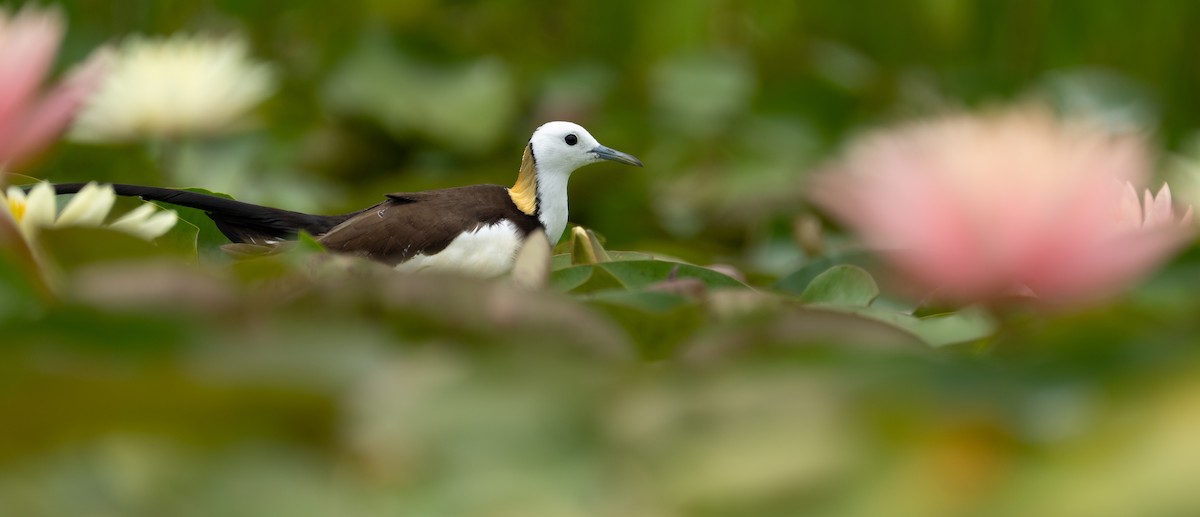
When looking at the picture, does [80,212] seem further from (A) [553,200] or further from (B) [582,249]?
(A) [553,200]

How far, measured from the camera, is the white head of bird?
1267 mm

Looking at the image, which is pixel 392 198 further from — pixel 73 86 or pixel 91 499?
pixel 91 499

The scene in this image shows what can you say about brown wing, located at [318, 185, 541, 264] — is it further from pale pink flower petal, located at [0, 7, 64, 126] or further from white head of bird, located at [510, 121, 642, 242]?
pale pink flower petal, located at [0, 7, 64, 126]

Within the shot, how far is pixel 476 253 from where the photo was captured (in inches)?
43.3

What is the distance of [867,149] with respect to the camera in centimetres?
63

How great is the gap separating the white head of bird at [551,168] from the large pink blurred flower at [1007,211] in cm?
66

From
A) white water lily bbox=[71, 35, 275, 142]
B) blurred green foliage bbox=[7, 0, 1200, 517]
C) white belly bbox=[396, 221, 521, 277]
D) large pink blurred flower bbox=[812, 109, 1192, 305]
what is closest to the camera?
blurred green foliage bbox=[7, 0, 1200, 517]

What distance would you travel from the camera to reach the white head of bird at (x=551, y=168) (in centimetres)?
127

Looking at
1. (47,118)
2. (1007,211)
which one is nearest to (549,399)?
(1007,211)

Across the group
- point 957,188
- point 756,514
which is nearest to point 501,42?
point 957,188

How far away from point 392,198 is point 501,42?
7.07ft

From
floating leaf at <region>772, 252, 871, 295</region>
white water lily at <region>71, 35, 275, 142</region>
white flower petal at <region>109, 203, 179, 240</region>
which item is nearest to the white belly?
floating leaf at <region>772, 252, 871, 295</region>

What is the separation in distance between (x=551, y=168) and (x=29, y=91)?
64 cm

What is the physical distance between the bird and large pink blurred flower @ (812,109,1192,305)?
1.45 ft
